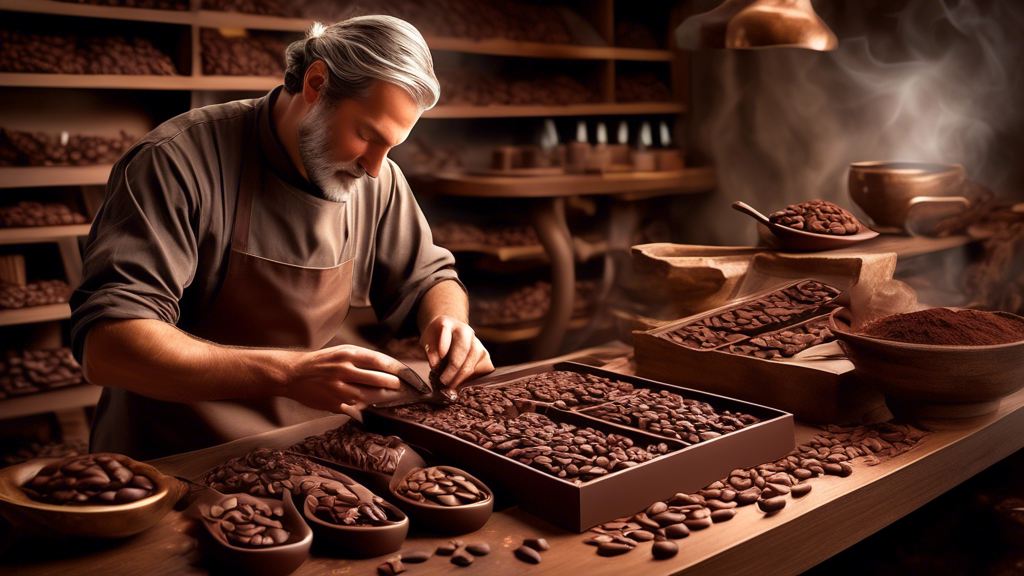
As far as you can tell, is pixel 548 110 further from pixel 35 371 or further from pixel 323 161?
pixel 323 161

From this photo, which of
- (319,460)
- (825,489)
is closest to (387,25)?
(319,460)

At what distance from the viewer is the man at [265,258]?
5.30 feet

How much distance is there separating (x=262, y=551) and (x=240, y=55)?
11.1 ft

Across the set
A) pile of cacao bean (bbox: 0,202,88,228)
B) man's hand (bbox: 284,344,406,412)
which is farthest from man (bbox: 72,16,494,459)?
pile of cacao bean (bbox: 0,202,88,228)

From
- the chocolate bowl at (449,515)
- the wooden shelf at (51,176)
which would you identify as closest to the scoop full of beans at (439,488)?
the chocolate bowl at (449,515)

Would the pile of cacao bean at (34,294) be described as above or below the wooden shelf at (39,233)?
below

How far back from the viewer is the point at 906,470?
150 centimetres

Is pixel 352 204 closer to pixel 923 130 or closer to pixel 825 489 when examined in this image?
pixel 825 489

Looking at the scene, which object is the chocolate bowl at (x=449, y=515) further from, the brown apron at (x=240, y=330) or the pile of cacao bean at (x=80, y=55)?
the pile of cacao bean at (x=80, y=55)

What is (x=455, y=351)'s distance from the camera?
1774 mm

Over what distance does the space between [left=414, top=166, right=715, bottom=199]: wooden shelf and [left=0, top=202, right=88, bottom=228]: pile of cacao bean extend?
1.90 m

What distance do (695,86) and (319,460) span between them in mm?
5086

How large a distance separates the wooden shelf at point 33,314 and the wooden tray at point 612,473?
2703 millimetres

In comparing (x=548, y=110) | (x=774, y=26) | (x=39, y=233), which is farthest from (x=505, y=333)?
(x=774, y=26)
